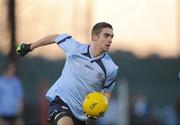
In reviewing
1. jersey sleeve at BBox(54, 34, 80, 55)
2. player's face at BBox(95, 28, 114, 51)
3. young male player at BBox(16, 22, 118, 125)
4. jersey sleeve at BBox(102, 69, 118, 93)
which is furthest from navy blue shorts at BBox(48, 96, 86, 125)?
player's face at BBox(95, 28, 114, 51)

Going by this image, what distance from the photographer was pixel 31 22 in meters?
23.0

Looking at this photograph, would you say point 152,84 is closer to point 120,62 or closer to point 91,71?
point 120,62

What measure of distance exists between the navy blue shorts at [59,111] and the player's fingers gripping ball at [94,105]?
1.02ft

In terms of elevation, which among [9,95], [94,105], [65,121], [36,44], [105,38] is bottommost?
[9,95]

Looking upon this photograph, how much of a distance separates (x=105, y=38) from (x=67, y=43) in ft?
→ 2.25

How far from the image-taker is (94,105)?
11125 millimetres

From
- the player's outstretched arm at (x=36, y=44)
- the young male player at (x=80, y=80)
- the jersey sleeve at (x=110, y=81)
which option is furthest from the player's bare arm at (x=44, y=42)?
the jersey sleeve at (x=110, y=81)

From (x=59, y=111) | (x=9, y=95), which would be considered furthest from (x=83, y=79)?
(x=9, y=95)

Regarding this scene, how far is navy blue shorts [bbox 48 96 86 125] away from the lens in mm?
11391

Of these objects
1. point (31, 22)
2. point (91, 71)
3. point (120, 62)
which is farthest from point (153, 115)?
point (91, 71)

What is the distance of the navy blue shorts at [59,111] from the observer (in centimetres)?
1139

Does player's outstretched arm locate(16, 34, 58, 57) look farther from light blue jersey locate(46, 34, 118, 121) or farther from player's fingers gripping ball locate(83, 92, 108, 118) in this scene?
player's fingers gripping ball locate(83, 92, 108, 118)

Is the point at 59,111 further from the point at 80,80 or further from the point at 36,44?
the point at 36,44

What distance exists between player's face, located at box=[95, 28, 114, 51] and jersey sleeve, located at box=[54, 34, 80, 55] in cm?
45
